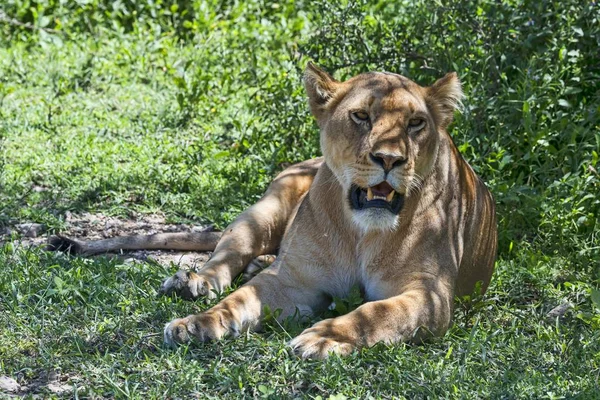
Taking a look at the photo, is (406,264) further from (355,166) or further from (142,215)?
(142,215)

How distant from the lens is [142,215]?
19.5 ft

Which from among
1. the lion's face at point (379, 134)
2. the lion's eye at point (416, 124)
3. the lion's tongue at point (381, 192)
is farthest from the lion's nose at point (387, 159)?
the lion's eye at point (416, 124)

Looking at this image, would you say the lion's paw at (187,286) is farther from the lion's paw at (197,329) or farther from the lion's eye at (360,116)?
the lion's eye at (360,116)

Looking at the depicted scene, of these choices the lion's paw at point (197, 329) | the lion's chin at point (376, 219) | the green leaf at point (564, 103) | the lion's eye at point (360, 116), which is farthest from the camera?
the green leaf at point (564, 103)

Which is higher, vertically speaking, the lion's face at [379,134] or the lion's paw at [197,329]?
the lion's face at [379,134]

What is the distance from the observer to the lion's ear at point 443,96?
14.9 ft

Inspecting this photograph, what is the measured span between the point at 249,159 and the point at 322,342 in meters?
2.97

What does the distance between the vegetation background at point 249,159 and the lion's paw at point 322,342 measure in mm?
48

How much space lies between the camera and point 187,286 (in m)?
4.57

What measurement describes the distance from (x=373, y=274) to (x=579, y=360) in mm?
955

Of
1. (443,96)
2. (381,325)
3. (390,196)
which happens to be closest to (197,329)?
(381,325)

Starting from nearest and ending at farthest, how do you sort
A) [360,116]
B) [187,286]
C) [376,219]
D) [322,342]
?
[322,342], [376,219], [360,116], [187,286]

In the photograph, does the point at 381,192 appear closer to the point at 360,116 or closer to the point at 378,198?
the point at 378,198

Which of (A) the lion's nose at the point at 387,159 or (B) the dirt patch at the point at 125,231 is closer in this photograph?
(A) the lion's nose at the point at 387,159
